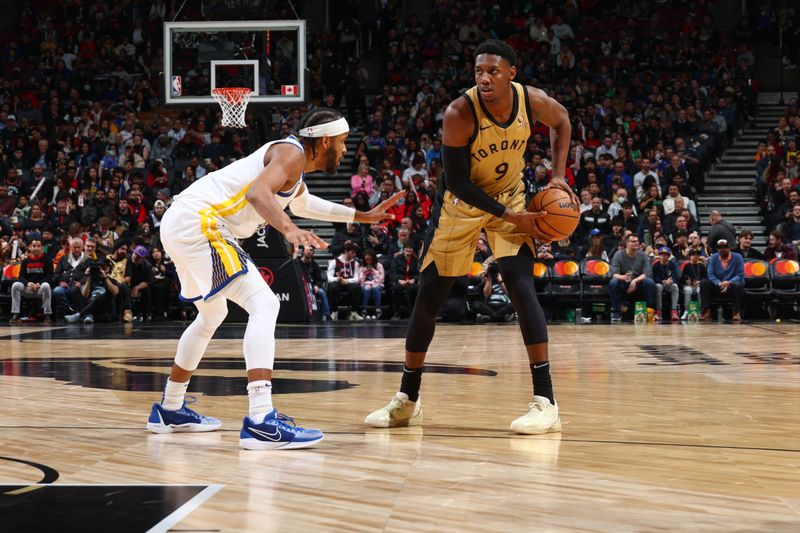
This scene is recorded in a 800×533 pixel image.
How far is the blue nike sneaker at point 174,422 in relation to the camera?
191 inches

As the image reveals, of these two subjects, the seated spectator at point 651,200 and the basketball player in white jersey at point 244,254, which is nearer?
the basketball player in white jersey at point 244,254

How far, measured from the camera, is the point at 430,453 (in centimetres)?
425

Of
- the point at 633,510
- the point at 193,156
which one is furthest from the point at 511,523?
the point at 193,156

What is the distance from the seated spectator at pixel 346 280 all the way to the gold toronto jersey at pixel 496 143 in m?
11.1

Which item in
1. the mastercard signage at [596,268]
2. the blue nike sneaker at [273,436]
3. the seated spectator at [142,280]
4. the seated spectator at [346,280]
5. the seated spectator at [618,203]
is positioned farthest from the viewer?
the seated spectator at [618,203]

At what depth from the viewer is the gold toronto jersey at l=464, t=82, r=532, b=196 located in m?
5.02

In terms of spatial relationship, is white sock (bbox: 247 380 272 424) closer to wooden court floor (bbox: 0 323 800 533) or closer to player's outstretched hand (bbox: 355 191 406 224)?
wooden court floor (bbox: 0 323 800 533)

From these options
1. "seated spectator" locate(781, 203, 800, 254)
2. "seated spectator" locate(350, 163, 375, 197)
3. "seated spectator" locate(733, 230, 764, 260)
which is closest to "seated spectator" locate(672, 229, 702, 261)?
"seated spectator" locate(733, 230, 764, 260)

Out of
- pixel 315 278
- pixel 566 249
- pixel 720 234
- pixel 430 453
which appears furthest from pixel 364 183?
pixel 430 453

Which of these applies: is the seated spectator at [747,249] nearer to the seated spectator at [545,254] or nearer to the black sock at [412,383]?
the seated spectator at [545,254]

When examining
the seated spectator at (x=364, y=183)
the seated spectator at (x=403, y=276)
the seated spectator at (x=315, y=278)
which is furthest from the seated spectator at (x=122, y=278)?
the seated spectator at (x=364, y=183)

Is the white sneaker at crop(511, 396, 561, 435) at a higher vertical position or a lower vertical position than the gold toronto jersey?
lower

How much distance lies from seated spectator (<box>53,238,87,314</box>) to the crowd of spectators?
0.03 m

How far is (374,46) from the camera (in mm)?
25281
